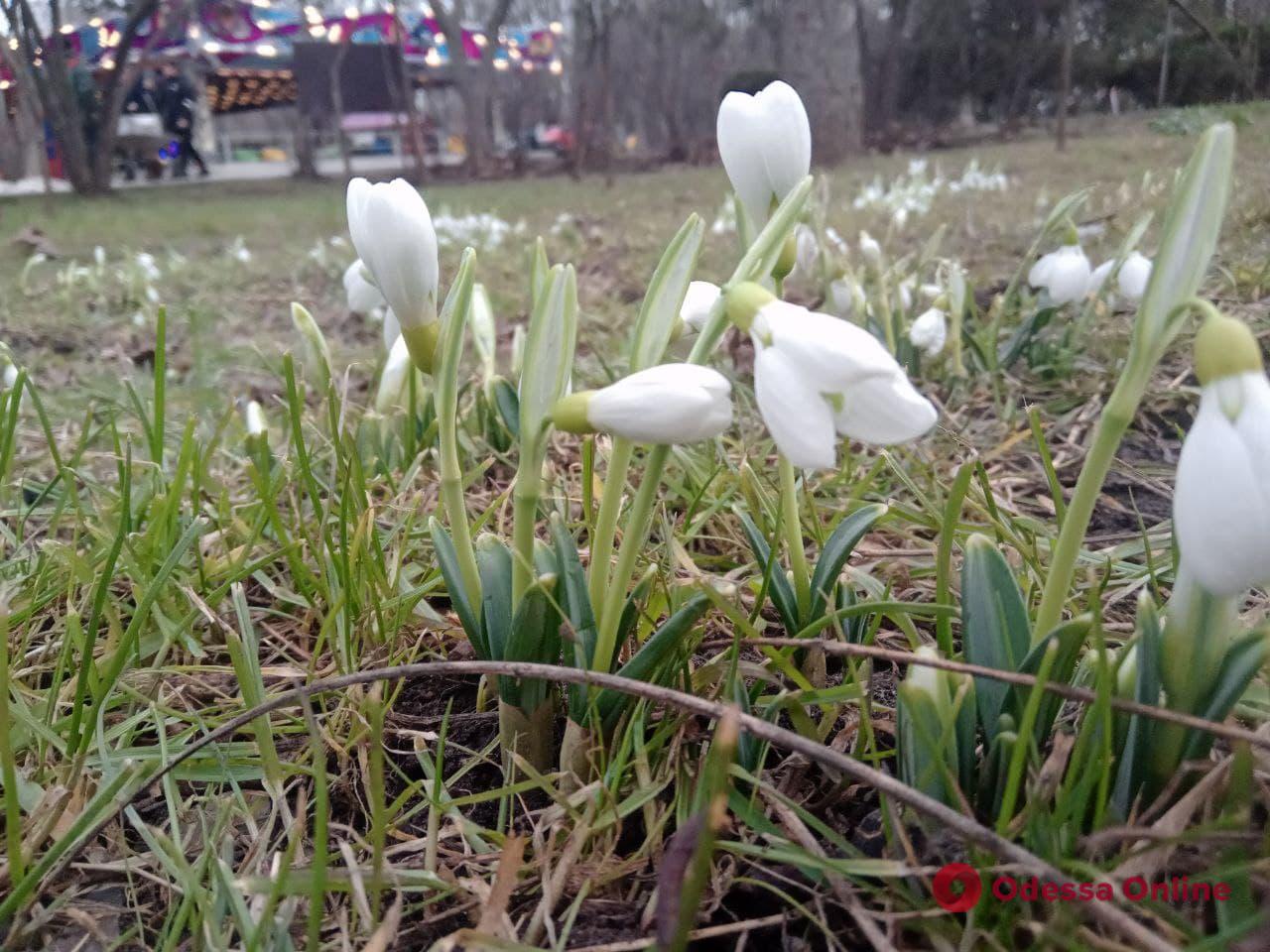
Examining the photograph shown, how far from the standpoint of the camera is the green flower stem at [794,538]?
860 mm

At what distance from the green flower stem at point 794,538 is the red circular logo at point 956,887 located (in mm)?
316

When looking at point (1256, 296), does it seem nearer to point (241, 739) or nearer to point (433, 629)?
point (433, 629)

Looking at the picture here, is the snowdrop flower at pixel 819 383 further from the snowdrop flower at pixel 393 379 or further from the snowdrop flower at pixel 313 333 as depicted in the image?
the snowdrop flower at pixel 393 379

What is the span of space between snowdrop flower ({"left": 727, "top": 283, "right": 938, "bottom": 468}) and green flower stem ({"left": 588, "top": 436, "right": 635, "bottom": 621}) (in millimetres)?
143

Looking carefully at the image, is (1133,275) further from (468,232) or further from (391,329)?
(468,232)

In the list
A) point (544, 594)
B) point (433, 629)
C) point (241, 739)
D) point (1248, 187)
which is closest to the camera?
point (544, 594)

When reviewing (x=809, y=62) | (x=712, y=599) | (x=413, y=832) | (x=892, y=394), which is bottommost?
(x=413, y=832)

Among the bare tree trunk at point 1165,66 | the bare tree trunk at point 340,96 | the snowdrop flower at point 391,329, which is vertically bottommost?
the snowdrop flower at point 391,329

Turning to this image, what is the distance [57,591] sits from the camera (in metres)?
1.12

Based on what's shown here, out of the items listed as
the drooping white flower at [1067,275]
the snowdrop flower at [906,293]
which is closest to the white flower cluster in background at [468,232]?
the snowdrop flower at [906,293]

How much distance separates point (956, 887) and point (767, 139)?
2.04ft

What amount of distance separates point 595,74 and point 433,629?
16146mm

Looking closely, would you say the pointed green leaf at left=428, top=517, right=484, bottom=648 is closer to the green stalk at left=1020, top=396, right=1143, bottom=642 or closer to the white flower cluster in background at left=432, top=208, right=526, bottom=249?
the green stalk at left=1020, top=396, right=1143, bottom=642

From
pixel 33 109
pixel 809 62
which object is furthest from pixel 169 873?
pixel 33 109
